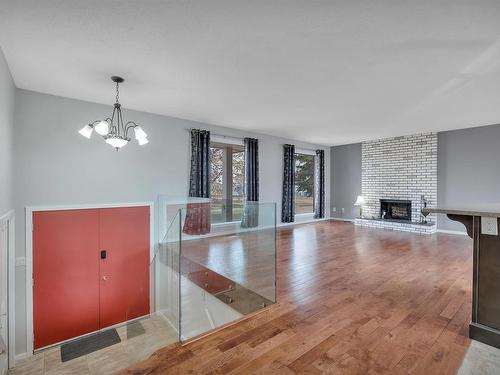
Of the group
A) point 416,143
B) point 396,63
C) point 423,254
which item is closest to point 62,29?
point 396,63

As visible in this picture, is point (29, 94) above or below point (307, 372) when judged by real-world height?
above

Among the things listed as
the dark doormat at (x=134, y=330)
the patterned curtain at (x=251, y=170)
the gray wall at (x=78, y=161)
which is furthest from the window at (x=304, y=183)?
the dark doormat at (x=134, y=330)

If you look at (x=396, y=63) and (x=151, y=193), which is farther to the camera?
(x=151, y=193)

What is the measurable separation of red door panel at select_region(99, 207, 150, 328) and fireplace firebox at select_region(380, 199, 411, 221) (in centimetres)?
675

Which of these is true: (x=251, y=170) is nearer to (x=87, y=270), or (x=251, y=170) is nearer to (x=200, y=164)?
(x=200, y=164)

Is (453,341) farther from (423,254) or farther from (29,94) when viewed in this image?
(29,94)

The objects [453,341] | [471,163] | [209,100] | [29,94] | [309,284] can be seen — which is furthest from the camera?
[471,163]

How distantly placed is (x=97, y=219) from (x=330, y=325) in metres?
3.98

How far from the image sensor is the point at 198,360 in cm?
188

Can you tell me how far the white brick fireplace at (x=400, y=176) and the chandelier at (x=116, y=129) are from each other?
6.79 meters

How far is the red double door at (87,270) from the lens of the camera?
155 inches

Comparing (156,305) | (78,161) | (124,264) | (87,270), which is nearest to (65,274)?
(87,270)

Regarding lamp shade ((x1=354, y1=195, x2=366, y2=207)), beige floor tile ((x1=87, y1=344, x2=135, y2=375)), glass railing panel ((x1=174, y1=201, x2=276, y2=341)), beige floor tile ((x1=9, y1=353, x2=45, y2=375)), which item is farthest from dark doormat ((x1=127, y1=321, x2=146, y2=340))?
lamp shade ((x1=354, y1=195, x2=366, y2=207))

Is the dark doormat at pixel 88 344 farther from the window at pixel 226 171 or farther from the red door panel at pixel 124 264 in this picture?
the window at pixel 226 171
